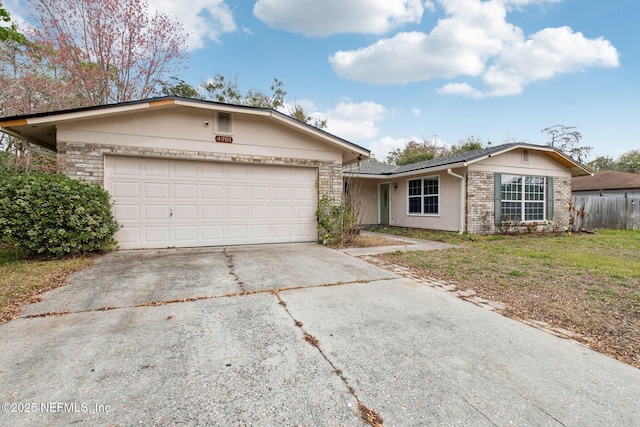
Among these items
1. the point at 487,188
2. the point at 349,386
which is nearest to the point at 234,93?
the point at 487,188

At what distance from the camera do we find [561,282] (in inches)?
183

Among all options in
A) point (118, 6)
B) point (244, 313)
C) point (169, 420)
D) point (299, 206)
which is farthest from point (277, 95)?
point (169, 420)

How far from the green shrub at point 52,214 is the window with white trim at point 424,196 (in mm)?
11065

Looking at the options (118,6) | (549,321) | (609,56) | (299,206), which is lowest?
(549,321)

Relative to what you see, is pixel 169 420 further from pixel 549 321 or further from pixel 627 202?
pixel 627 202

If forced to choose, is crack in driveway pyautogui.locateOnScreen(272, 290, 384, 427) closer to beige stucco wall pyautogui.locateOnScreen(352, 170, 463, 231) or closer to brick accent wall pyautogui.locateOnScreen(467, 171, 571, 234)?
beige stucco wall pyautogui.locateOnScreen(352, 170, 463, 231)

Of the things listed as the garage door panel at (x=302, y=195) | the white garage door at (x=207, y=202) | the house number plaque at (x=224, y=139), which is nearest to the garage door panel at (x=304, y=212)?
the white garage door at (x=207, y=202)

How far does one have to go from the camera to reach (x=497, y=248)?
816 centimetres

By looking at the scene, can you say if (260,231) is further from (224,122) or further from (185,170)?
(224,122)

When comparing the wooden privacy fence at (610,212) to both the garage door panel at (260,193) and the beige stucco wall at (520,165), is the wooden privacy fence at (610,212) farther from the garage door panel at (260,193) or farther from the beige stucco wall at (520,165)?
the garage door panel at (260,193)

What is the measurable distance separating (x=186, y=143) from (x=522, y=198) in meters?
12.5

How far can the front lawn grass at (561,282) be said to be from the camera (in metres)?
3.00

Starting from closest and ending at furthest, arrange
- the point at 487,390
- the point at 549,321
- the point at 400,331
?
the point at 487,390 < the point at 400,331 < the point at 549,321

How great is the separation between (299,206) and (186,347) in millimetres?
6061
